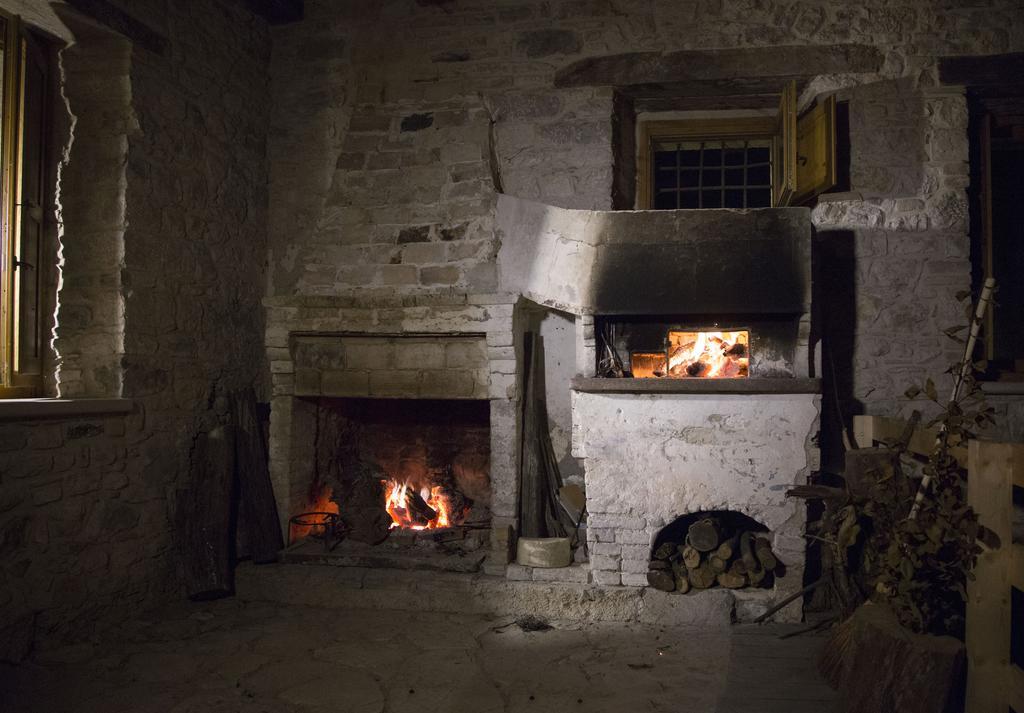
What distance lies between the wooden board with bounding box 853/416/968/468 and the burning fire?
3.34 meters

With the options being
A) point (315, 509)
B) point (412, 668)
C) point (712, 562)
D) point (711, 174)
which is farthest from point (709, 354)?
point (315, 509)

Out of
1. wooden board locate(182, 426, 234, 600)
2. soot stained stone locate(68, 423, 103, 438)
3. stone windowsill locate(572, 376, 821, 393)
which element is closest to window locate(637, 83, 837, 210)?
stone windowsill locate(572, 376, 821, 393)

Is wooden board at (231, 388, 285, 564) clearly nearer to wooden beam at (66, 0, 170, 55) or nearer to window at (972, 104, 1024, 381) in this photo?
wooden beam at (66, 0, 170, 55)

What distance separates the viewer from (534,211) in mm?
4957

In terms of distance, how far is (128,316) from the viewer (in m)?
4.45

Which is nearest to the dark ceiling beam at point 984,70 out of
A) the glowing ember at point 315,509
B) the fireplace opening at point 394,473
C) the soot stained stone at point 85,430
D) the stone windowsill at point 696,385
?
the stone windowsill at point 696,385

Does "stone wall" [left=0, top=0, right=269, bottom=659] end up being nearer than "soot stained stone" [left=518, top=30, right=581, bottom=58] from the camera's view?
Yes

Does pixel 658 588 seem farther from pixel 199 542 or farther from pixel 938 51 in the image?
pixel 938 51

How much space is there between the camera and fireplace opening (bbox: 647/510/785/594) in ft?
14.5

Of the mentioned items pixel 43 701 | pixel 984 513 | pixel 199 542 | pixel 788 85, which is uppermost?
pixel 788 85

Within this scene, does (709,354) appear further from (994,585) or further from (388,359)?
(388,359)

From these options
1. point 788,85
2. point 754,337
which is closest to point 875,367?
point 754,337

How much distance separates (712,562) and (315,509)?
3280 mm

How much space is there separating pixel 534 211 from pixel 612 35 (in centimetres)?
173
